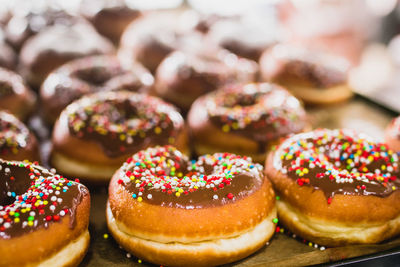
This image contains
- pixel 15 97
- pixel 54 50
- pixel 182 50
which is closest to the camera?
pixel 15 97

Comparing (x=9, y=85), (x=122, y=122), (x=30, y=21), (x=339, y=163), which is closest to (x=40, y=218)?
(x=122, y=122)

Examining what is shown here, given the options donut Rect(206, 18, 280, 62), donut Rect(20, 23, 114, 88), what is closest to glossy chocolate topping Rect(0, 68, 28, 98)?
donut Rect(20, 23, 114, 88)

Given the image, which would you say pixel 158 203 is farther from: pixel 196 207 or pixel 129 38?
pixel 129 38

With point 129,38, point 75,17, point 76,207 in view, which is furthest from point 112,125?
point 75,17

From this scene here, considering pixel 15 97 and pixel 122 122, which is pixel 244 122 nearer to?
pixel 122 122

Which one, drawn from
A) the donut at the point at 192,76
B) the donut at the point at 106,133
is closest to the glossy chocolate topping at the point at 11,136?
the donut at the point at 106,133

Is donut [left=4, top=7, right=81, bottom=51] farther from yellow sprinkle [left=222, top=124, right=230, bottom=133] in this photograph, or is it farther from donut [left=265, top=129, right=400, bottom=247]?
donut [left=265, top=129, right=400, bottom=247]
